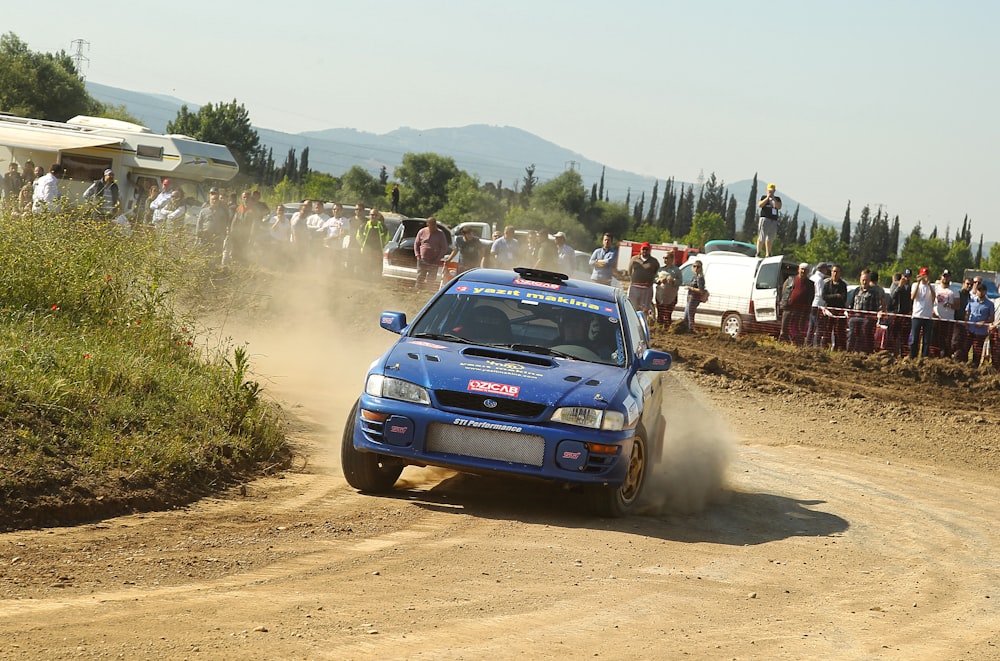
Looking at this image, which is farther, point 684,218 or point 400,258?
point 684,218

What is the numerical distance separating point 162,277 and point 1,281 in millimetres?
1490

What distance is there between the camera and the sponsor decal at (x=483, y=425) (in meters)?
8.21

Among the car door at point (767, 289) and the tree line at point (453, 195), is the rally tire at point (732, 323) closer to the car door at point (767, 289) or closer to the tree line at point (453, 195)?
the car door at point (767, 289)

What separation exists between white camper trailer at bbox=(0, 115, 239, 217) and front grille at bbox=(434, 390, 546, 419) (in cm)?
2294

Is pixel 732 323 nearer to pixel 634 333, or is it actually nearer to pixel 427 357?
pixel 634 333

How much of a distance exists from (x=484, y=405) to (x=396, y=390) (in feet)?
2.15

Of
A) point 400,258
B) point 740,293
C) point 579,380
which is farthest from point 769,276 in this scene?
point 579,380

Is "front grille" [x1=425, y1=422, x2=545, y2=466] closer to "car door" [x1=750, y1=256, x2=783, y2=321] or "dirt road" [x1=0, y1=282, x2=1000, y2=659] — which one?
"dirt road" [x1=0, y1=282, x2=1000, y2=659]

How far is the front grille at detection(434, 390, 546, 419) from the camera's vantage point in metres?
8.25

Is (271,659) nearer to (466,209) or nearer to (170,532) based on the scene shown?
(170,532)

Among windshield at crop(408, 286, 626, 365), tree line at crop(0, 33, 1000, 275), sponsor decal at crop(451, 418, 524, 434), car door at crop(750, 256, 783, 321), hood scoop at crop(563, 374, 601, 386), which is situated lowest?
sponsor decal at crop(451, 418, 524, 434)

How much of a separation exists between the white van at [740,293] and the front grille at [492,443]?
16010 mm

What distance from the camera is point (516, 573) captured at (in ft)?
21.8

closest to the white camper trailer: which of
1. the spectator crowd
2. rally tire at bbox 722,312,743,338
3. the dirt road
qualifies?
rally tire at bbox 722,312,743,338
